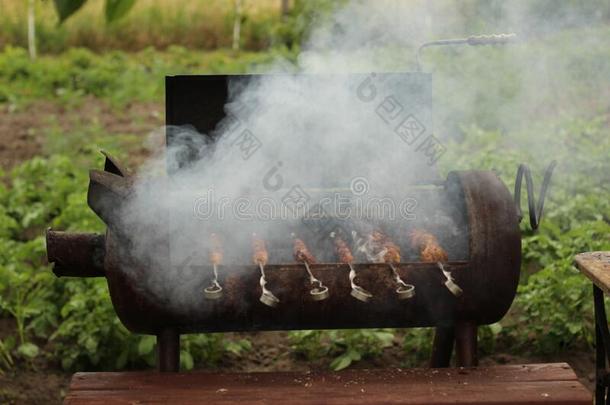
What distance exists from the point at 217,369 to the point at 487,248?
2.03m

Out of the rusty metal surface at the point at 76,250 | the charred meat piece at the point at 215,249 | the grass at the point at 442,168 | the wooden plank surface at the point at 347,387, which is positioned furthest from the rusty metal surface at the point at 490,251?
the rusty metal surface at the point at 76,250

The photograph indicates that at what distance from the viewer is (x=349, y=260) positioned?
3506 mm

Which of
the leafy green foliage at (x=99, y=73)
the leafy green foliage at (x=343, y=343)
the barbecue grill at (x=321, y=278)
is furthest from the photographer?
the leafy green foliage at (x=99, y=73)

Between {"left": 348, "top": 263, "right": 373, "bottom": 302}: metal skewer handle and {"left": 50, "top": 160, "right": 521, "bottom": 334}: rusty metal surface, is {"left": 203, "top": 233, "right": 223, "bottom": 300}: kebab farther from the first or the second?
{"left": 348, "top": 263, "right": 373, "bottom": 302}: metal skewer handle

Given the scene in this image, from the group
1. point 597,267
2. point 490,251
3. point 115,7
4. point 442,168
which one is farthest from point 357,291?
point 442,168

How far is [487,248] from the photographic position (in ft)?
11.2

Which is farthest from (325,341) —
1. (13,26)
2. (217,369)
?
(13,26)

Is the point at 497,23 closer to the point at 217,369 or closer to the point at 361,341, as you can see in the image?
the point at 361,341

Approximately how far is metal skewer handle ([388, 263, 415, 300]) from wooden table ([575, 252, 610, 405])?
725 millimetres

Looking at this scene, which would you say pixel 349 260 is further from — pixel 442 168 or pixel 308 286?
pixel 442 168

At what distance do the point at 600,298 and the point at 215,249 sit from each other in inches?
61.2

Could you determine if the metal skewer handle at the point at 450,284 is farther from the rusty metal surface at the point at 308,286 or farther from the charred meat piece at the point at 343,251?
the charred meat piece at the point at 343,251

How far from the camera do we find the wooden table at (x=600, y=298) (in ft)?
11.4

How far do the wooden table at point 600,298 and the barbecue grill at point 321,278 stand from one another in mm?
266
